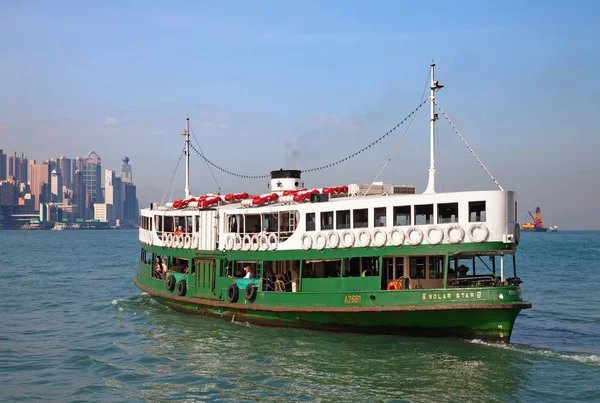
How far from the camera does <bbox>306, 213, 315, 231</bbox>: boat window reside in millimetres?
23031

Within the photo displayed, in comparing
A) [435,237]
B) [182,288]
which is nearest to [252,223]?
[182,288]

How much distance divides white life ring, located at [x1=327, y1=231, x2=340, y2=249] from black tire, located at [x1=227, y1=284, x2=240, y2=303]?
14.3 feet

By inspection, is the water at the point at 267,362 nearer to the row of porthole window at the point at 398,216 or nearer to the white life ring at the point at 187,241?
the white life ring at the point at 187,241

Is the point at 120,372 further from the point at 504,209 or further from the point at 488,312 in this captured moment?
the point at 504,209

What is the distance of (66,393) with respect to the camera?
1650cm

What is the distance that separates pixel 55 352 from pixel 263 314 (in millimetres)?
6964

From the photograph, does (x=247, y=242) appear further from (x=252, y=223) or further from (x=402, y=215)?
(x=402, y=215)

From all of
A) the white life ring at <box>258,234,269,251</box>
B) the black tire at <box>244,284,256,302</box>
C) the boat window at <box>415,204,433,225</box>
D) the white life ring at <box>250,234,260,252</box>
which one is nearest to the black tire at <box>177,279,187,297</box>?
the black tire at <box>244,284,256,302</box>

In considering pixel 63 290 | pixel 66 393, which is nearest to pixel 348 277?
pixel 66 393

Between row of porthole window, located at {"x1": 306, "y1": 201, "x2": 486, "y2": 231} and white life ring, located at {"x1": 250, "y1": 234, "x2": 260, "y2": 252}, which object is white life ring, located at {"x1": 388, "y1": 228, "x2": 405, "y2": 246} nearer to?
row of porthole window, located at {"x1": 306, "y1": 201, "x2": 486, "y2": 231}

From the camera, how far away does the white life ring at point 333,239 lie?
72.1ft

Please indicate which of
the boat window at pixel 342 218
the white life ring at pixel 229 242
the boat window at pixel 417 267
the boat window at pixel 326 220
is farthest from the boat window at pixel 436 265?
the white life ring at pixel 229 242

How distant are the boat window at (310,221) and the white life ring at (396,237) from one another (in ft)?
11.0

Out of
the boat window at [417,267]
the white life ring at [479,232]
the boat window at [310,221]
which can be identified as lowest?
the boat window at [417,267]
